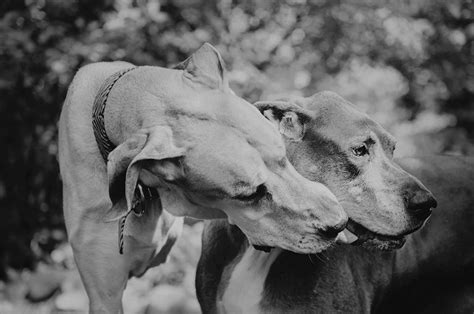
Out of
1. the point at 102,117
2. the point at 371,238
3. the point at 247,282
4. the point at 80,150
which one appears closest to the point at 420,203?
the point at 371,238

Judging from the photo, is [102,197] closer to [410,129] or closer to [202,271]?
[202,271]

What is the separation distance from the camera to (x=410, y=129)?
7.45 meters

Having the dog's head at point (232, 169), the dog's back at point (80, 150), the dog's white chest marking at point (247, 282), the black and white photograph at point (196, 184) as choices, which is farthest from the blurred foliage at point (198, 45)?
the dog's head at point (232, 169)

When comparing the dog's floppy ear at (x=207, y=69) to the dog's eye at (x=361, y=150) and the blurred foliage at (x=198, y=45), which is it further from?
the blurred foliage at (x=198, y=45)

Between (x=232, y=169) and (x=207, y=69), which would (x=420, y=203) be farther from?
(x=207, y=69)

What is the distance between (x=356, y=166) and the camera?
2744mm

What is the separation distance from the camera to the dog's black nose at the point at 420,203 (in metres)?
2.64

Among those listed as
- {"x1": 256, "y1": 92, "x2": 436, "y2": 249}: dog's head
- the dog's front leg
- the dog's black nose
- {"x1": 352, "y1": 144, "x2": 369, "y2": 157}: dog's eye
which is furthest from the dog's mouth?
the dog's front leg

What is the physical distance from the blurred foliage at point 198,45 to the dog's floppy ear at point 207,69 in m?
2.34

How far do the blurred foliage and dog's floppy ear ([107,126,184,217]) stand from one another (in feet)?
8.39

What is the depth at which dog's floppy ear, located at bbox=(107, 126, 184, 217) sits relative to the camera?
234cm

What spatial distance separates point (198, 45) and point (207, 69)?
8.52 ft

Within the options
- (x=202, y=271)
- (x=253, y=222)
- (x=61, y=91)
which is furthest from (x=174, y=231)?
(x=61, y=91)

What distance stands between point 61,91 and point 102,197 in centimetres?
241
